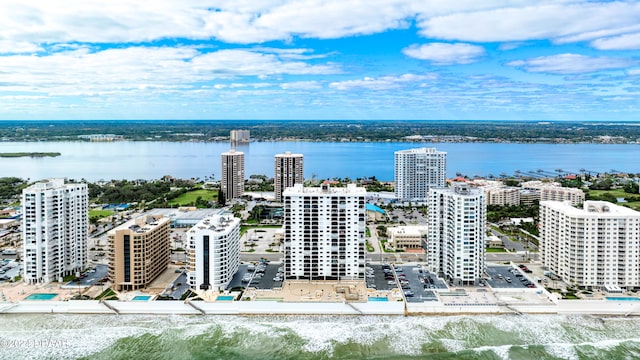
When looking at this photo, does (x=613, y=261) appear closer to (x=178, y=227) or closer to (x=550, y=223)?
(x=550, y=223)

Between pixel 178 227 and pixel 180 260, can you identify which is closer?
pixel 180 260

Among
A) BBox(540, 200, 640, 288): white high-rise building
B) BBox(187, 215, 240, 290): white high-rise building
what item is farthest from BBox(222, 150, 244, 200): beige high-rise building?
BBox(540, 200, 640, 288): white high-rise building

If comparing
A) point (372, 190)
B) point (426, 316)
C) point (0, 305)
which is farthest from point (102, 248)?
point (372, 190)

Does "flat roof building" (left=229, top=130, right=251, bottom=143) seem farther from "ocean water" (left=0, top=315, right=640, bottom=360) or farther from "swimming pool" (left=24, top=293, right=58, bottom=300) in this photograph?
"ocean water" (left=0, top=315, right=640, bottom=360)

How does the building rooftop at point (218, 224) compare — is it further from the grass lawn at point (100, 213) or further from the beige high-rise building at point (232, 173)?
the beige high-rise building at point (232, 173)

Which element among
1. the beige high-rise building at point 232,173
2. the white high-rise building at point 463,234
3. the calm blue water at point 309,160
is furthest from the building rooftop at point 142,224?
the calm blue water at point 309,160

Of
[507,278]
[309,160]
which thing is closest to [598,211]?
[507,278]

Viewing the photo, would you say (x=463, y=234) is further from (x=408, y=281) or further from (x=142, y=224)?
(x=142, y=224)
